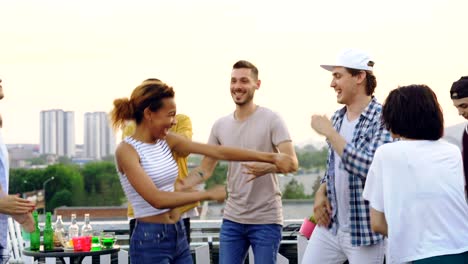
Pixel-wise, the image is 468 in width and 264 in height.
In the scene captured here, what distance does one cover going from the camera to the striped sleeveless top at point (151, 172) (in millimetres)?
4078

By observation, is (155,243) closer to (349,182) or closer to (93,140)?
(349,182)

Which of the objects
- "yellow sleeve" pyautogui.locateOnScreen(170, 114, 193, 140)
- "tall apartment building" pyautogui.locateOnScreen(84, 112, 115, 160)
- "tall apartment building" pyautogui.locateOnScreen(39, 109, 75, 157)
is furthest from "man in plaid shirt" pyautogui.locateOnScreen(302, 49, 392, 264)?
"tall apartment building" pyautogui.locateOnScreen(39, 109, 75, 157)

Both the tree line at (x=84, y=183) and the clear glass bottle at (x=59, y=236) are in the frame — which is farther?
the tree line at (x=84, y=183)

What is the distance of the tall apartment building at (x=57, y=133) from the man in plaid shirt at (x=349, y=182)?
118539 mm

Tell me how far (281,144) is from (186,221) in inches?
29.7

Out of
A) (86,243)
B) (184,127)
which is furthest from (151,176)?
(86,243)

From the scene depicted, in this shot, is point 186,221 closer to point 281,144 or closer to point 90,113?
point 281,144

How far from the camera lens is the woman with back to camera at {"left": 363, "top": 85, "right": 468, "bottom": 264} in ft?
11.2

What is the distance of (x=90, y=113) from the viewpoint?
405 ft

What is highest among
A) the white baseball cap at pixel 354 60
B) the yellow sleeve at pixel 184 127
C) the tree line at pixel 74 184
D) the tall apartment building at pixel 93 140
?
the white baseball cap at pixel 354 60

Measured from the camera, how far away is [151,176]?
4.08 metres

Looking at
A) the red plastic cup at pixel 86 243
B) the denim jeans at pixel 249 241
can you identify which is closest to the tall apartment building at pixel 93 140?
the red plastic cup at pixel 86 243

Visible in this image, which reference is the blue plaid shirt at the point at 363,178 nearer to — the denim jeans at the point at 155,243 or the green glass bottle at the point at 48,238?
the denim jeans at the point at 155,243

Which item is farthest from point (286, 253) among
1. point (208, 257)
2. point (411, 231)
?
point (411, 231)
